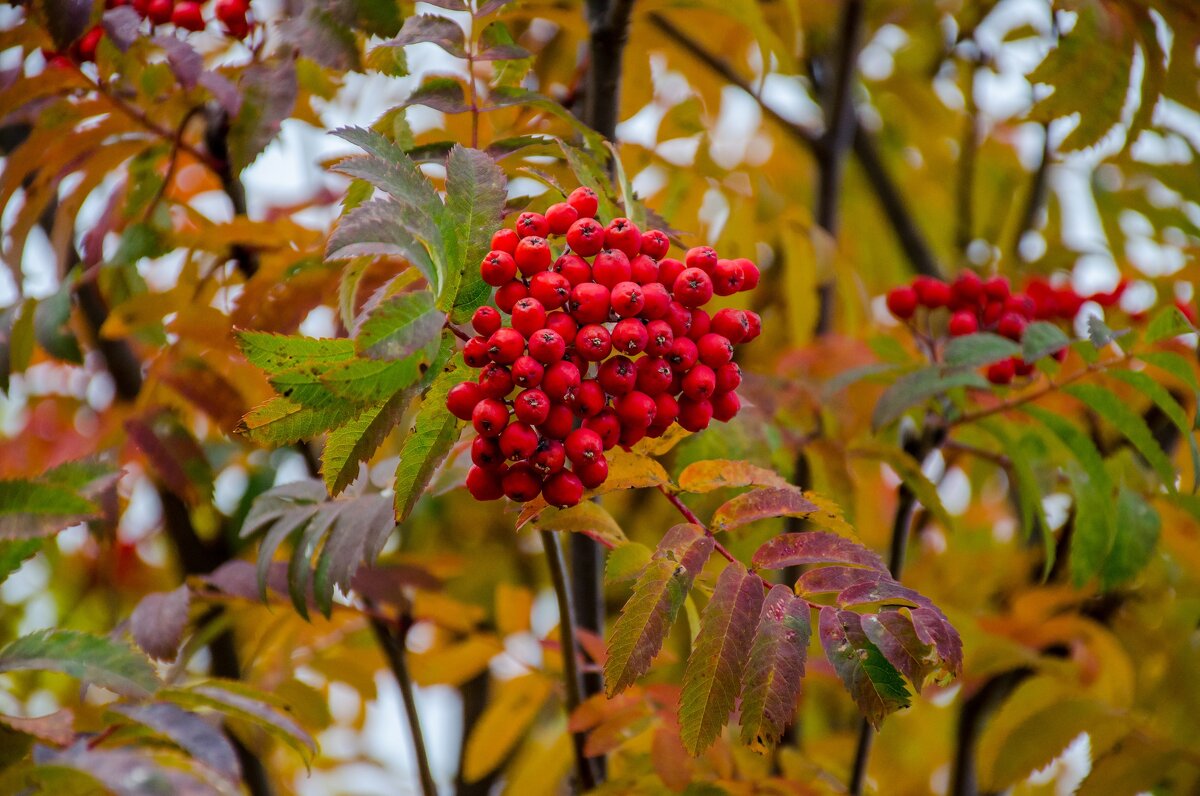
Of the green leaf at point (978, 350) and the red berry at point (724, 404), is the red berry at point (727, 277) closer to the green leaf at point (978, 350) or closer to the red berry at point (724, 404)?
the red berry at point (724, 404)

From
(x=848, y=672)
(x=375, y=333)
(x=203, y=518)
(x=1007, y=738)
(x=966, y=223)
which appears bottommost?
(x=203, y=518)

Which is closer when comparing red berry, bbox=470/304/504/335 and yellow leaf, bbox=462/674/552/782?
red berry, bbox=470/304/504/335

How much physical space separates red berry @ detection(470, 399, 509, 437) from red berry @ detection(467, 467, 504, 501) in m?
0.09

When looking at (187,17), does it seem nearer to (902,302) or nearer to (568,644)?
(568,644)

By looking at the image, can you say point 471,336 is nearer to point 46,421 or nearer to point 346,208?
point 346,208

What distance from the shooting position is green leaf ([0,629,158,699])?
111 centimetres

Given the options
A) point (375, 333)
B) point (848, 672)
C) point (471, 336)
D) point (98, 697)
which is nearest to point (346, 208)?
point (471, 336)

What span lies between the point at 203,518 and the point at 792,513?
6.96ft

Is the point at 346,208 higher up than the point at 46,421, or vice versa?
the point at 346,208

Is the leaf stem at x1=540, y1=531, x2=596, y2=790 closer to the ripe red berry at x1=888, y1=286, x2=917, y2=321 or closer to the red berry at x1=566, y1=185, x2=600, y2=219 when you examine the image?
the red berry at x1=566, y1=185, x2=600, y2=219

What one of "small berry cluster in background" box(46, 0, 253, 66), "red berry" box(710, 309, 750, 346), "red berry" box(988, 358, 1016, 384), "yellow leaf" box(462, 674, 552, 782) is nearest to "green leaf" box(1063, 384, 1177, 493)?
"red berry" box(988, 358, 1016, 384)

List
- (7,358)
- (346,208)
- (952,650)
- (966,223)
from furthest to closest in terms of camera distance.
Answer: (966,223) → (7,358) → (346,208) → (952,650)

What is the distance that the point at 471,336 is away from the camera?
1104 millimetres

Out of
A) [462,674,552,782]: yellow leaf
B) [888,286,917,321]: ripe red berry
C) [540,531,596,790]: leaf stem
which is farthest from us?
[462,674,552,782]: yellow leaf
